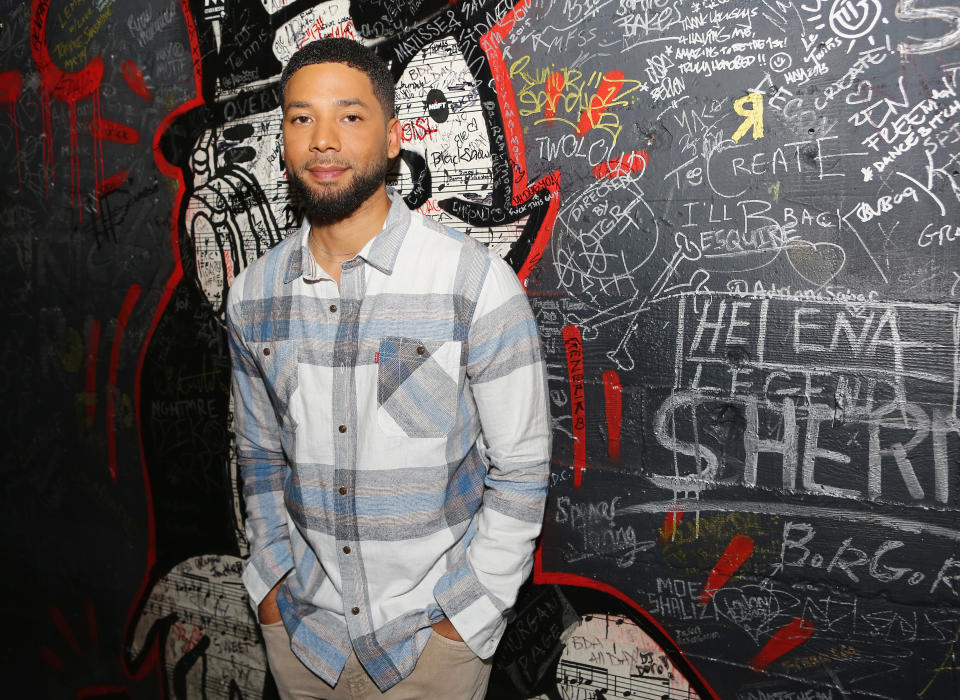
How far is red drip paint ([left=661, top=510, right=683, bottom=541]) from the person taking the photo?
80.1 inches

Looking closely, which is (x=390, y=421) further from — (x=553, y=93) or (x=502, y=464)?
(x=553, y=93)

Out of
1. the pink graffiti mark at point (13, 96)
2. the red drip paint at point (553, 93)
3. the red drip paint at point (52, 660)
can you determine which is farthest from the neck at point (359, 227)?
the red drip paint at point (52, 660)

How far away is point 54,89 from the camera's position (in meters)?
2.99

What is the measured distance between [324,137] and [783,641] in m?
2.03

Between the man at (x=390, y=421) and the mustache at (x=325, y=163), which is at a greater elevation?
the mustache at (x=325, y=163)

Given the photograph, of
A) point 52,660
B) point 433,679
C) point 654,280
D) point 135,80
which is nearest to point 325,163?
point 654,280

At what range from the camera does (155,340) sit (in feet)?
9.45

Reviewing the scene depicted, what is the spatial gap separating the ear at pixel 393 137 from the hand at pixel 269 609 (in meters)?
1.37

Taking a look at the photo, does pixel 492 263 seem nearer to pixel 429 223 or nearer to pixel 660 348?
pixel 429 223

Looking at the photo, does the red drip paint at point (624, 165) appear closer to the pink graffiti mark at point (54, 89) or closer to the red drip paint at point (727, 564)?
the red drip paint at point (727, 564)

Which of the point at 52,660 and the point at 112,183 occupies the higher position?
the point at 112,183

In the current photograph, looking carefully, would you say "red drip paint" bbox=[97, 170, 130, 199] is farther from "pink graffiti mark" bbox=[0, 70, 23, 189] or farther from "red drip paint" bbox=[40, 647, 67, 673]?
"red drip paint" bbox=[40, 647, 67, 673]

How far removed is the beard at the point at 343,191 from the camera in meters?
1.74

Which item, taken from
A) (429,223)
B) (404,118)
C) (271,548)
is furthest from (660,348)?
(271,548)
